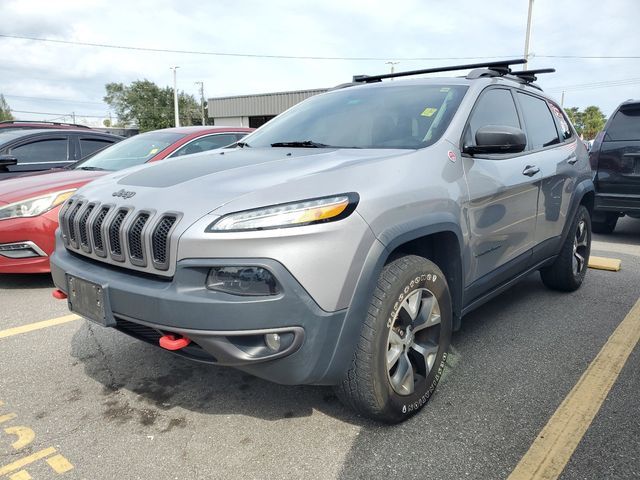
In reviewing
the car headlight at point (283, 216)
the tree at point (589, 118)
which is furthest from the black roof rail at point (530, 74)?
the tree at point (589, 118)

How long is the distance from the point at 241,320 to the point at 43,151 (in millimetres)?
5781

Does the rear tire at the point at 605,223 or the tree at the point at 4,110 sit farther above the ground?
the tree at the point at 4,110

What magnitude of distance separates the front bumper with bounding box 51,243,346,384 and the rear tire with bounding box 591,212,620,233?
262 inches

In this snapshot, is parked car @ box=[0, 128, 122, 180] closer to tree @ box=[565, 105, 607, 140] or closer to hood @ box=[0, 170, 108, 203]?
hood @ box=[0, 170, 108, 203]

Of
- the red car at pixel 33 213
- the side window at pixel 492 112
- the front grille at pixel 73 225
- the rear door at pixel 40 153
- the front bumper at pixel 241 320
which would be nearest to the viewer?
the front bumper at pixel 241 320

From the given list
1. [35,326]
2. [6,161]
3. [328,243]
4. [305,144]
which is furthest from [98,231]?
[6,161]

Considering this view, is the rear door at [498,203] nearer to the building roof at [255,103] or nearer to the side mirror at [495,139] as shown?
the side mirror at [495,139]

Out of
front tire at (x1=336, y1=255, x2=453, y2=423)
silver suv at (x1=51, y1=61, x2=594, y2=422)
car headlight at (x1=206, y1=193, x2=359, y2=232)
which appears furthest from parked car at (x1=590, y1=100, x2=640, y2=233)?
→ car headlight at (x1=206, y1=193, x2=359, y2=232)

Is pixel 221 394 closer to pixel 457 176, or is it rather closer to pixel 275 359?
pixel 275 359

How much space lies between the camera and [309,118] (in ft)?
11.2

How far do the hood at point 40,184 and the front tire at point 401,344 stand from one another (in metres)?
3.54

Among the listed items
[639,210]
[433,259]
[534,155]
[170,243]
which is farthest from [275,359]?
[639,210]

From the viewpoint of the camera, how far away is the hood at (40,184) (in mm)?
4504

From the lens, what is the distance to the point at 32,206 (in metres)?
4.46
